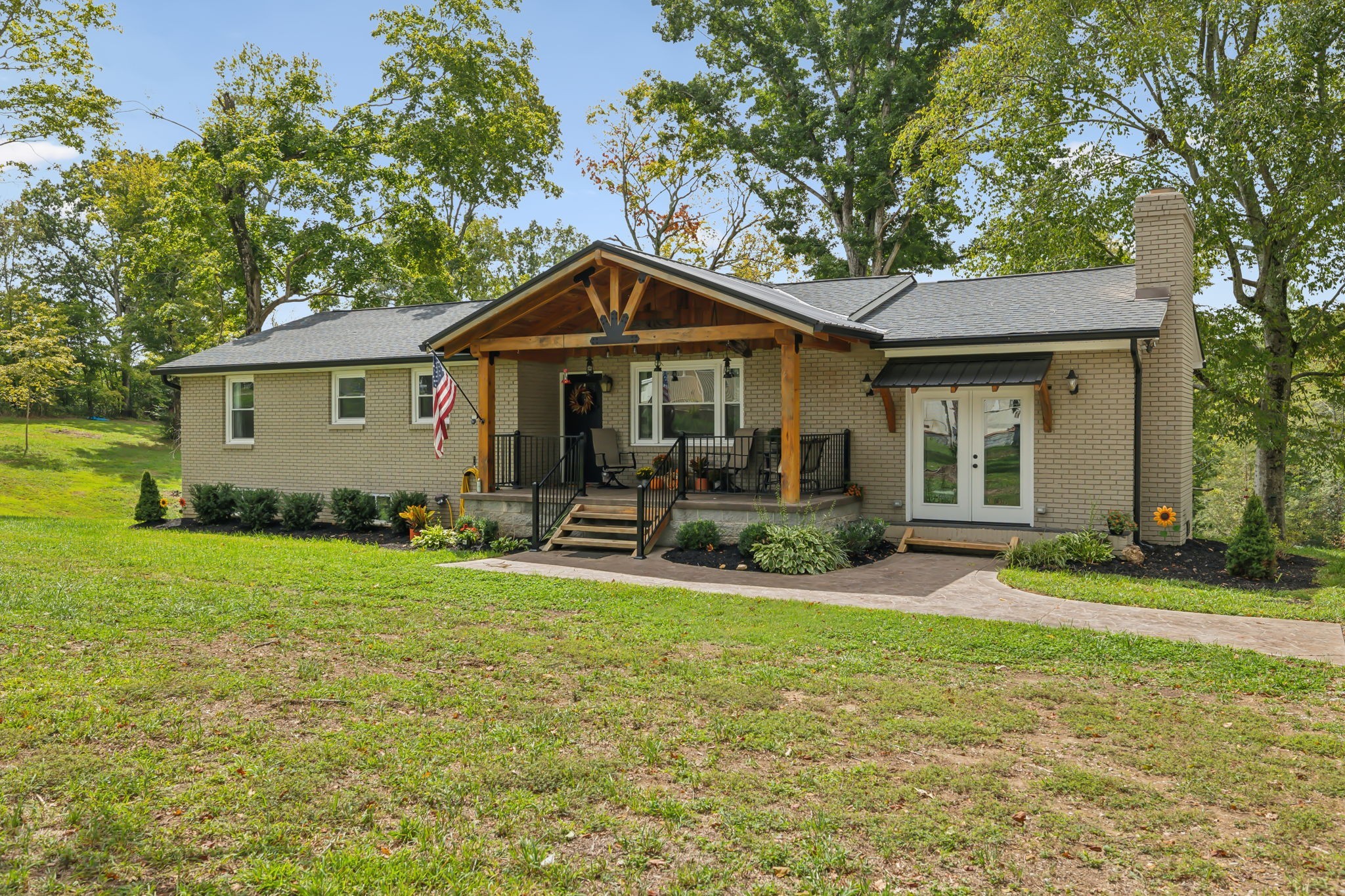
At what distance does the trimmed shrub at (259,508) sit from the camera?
54.1ft

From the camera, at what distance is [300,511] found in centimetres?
1628

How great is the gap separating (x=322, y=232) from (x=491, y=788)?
23.8 meters

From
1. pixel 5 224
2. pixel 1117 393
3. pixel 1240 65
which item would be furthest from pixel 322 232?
pixel 5 224

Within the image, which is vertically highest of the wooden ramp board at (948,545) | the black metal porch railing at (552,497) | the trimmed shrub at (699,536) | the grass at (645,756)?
the black metal porch railing at (552,497)

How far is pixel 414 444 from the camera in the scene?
16.8 m

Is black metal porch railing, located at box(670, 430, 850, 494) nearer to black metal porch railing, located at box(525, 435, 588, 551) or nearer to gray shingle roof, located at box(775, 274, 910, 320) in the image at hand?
black metal porch railing, located at box(525, 435, 588, 551)

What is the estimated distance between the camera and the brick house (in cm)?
1237

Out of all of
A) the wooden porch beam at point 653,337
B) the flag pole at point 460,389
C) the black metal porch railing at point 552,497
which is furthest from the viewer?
the flag pole at point 460,389

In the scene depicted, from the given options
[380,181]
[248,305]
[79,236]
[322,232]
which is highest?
[79,236]

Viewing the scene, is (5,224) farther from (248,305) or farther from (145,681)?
(145,681)

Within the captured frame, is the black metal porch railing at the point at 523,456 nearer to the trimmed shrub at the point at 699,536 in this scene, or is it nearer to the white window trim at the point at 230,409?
the trimmed shrub at the point at 699,536

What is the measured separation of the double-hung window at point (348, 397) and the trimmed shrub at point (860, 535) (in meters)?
10.1

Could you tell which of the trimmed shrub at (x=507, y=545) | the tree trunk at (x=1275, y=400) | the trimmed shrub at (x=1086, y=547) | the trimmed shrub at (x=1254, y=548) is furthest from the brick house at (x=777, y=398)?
the tree trunk at (x=1275, y=400)

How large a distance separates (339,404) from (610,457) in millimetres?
6161
